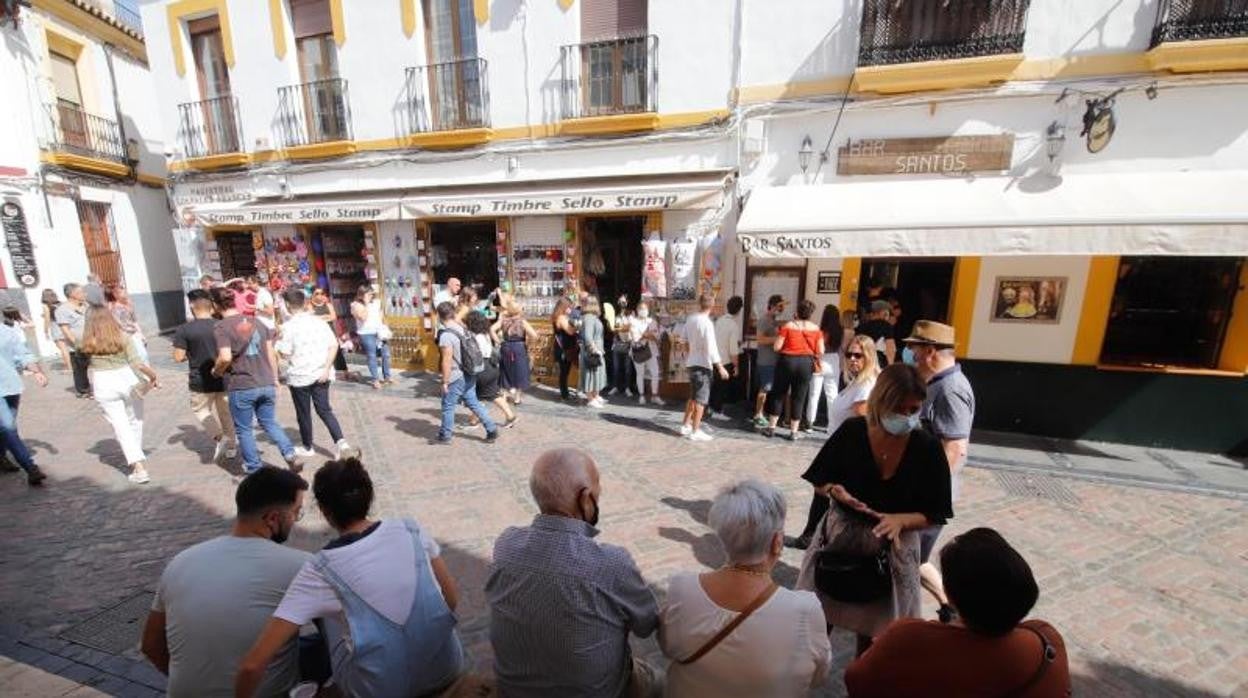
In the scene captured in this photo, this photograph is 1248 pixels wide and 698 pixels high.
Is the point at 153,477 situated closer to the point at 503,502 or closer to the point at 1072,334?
the point at 503,502

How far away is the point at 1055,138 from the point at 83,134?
18.2 meters

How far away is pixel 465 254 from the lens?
959 centimetres

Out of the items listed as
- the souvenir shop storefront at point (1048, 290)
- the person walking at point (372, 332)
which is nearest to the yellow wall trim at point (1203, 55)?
the souvenir shop storefront at point (1048, 290)

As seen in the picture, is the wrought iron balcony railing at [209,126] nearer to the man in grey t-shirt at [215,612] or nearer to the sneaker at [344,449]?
the sneaker at [344,449]

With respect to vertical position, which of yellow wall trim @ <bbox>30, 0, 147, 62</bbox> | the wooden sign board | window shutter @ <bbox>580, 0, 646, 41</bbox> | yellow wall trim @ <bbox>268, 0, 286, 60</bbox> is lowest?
the wooden sign board

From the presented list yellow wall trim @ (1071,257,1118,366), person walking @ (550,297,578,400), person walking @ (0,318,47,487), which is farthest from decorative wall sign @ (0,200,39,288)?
yellow wall trim @ (1071,257,1118,366)

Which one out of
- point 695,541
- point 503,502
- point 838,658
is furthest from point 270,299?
point 838,658

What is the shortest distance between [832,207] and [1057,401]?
3.69 m

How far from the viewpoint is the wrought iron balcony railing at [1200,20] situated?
535cm

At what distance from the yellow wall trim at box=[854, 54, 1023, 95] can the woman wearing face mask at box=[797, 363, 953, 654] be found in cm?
540

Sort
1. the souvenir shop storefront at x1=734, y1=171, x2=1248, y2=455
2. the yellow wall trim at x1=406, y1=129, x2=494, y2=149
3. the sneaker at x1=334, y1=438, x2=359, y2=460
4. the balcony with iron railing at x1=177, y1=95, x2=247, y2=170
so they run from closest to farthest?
the souvenir shop storefront at x1=734, y1=171, x2=1248, y2=455 < the sneaker at x1=334, y1=438, x2=359, y2=460 < the yellow wall trim at x1=406, y1=129, x2=494, y2=149 < the balcony with iron railing at x1=177, y1=95, x2=247, y2=170

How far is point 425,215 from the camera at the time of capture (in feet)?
27.5

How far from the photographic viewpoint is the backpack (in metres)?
5.86

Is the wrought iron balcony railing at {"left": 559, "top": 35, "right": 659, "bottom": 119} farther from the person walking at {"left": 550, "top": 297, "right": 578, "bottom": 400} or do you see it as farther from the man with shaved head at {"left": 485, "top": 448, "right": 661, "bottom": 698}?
the man with shaved head at {"left": 485, "top": 448, "right": 661, "bottom": 698}
